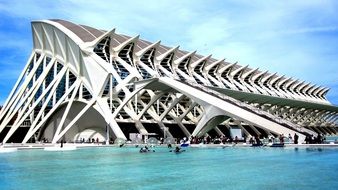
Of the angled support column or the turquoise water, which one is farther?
the angled support column

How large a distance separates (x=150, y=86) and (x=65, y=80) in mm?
19543

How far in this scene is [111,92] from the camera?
5316cm

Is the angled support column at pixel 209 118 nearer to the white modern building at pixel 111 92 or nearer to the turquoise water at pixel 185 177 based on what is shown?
the white modern building at pixel 111 92

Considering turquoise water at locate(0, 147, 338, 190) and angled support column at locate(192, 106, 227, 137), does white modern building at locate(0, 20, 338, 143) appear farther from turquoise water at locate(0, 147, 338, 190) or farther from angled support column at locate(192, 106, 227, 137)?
turquoise water at locate(0, 147, 338, 190)

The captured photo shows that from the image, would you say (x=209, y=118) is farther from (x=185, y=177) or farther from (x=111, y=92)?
(x=185, y=177)

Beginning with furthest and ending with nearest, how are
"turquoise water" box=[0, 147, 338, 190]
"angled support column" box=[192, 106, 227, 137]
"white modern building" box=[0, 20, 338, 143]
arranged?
"white modern building" box=[0, 20, 338, 143] < "angled support column" box=[192, 106, 227, 137] < "turquoise water" box=[0, 147, 338, 190]

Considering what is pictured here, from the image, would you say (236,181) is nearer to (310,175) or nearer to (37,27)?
(310,175)

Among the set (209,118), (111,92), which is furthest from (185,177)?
(111,92)

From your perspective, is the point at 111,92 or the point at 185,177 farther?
the point at 111,92

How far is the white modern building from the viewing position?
50875 mm

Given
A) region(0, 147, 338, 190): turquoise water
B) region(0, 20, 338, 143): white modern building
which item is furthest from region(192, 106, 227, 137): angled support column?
region(0, 147, 338, 190): turquoise water

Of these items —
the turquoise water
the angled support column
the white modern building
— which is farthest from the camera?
the white modern building

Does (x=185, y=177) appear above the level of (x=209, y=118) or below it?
below

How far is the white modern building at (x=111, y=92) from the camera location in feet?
167
